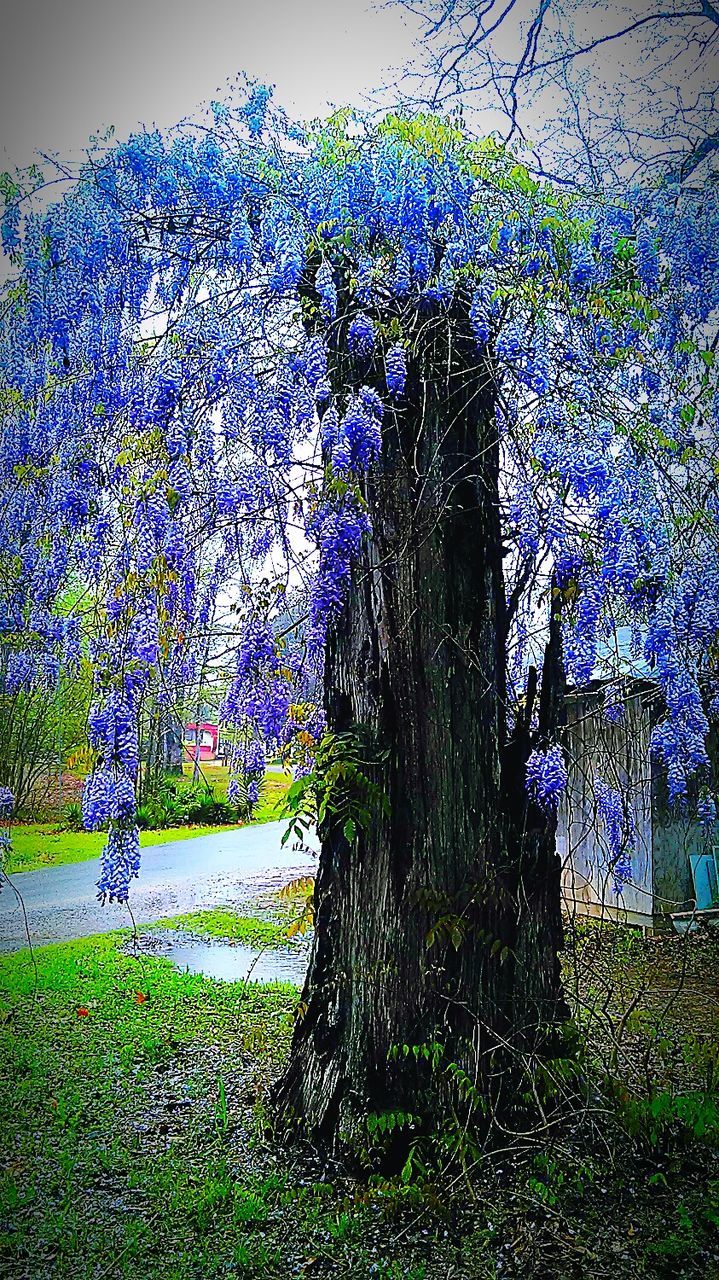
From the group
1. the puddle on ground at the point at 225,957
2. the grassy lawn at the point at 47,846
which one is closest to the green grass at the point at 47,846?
the grassy lawn at the point at 47,846

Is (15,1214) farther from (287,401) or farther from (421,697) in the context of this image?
(287,401)

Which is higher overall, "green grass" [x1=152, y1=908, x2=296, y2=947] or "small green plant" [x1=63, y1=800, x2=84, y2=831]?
"small green plant" [x1=63, y1=800, x2=84, y2=831]

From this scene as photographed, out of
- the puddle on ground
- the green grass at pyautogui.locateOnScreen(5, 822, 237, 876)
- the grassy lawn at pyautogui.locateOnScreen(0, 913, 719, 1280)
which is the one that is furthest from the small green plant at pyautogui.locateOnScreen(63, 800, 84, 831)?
the grassy lawn at pyautogui.locateOnScreen(0, 913, 719, 1280)

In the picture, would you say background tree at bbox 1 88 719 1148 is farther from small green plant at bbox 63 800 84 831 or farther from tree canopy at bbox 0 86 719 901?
small green plant at bbox 63 800 84 831

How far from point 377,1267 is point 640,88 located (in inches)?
121

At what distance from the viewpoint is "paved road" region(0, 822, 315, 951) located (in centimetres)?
405

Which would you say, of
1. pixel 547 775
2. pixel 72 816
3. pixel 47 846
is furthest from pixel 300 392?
pixel 47 846

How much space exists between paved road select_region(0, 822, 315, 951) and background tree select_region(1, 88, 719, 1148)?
1.28 metres

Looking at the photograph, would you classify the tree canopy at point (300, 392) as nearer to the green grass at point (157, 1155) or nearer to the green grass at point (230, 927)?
the green grass at point (157, 1155)

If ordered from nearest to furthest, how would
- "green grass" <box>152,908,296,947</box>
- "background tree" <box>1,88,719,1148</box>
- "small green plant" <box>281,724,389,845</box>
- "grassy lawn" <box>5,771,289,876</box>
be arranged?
"background tree" <box>1,88,719,1148</box> → "small green plant" <box>281,724,389,845</box> → "grassy lawn" <box>5,771,289,876</box> → "green grass" <box>152,908,296,947</box>

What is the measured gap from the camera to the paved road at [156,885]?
405 cm

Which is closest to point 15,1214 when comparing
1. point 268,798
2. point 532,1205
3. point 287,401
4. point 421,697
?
point 532,1205

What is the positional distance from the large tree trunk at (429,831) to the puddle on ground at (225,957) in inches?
61.9

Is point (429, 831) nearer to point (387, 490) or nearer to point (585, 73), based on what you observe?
point (387, 490)
